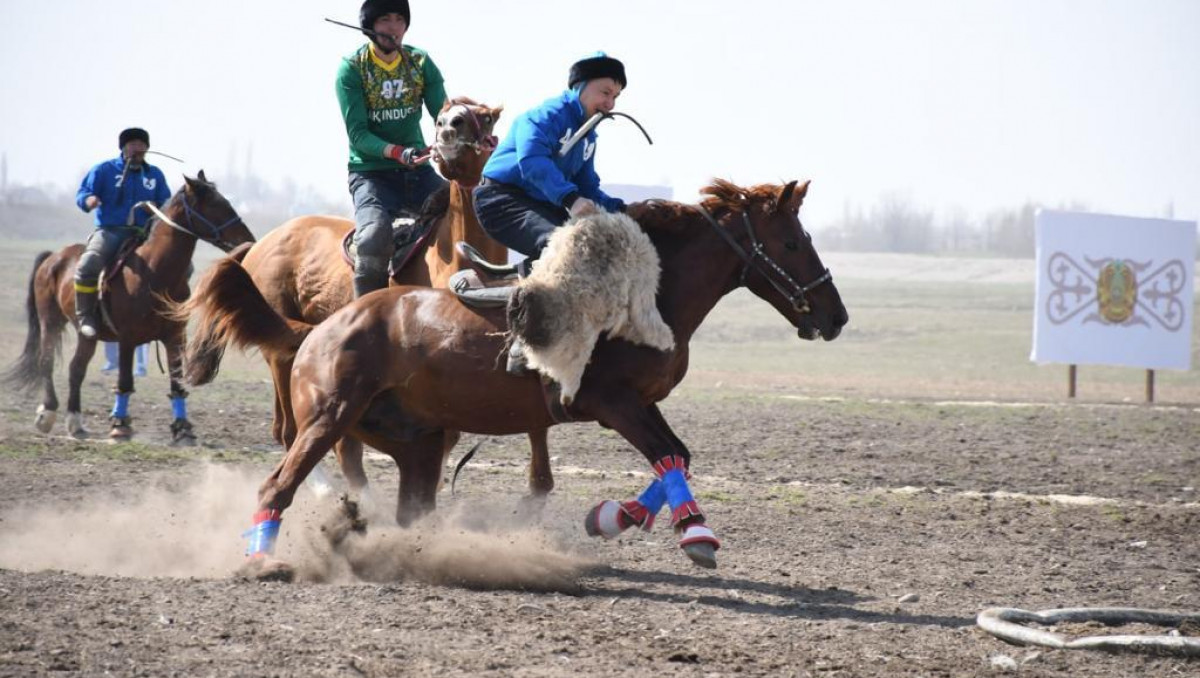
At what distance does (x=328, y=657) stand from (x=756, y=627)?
1.93 m

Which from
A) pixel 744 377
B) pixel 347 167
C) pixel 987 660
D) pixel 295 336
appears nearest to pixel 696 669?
pixel 987 660

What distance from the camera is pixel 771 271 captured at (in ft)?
24.5

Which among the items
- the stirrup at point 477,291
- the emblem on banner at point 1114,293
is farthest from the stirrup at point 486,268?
the emblem on banner at point 1114,293

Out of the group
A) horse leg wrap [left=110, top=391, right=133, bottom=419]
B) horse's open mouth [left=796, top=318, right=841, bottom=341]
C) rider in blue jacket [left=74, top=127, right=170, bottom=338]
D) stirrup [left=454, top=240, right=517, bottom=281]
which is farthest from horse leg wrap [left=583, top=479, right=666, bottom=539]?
rider in blue jacket [left=74, top=127, right=170, bottom=338]

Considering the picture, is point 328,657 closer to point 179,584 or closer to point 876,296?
point 179,584

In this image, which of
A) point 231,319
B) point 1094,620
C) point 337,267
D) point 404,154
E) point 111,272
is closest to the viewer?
point 1094,620

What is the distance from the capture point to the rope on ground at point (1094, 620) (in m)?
5.95

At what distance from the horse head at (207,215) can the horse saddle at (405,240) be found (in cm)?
474

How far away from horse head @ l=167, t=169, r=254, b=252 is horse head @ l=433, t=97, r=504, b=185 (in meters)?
5.46

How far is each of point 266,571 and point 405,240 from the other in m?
2.66

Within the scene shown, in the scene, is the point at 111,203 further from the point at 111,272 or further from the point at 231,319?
the point at 231,319

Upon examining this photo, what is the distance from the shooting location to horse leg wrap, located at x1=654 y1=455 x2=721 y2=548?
6.89 meters

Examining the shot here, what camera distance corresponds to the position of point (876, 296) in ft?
177

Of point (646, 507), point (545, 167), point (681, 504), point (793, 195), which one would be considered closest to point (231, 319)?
point (545, 167)
